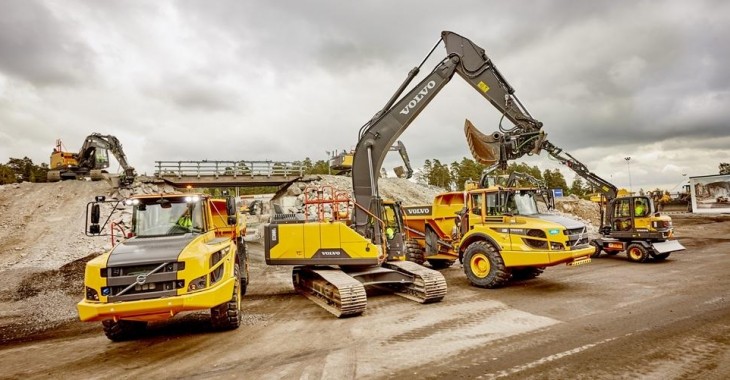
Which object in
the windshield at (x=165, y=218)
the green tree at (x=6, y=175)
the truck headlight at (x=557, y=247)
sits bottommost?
the truck headlight at (x=557, y=247)

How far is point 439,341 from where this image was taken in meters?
6.01

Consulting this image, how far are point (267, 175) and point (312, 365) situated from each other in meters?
25.0

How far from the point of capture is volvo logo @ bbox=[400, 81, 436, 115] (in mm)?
10375

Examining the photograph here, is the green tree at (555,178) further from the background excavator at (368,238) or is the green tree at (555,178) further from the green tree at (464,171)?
the background excavator at (368,238)

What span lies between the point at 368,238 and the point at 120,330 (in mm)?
5112

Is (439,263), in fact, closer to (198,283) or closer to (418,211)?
(418,211)

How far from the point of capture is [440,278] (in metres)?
8.55

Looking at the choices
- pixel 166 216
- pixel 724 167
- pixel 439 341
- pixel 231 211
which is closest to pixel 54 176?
pixel 166 216

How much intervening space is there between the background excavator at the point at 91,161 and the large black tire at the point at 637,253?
1088 inches

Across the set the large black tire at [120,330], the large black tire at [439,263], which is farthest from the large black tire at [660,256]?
the large black tire at [120,330]

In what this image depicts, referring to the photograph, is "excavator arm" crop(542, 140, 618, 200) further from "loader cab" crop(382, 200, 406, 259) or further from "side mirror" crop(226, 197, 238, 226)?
"side mirror" crop(226, 197, 238, 226)

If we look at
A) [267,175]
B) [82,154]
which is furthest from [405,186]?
[82,154]

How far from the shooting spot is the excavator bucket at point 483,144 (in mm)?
11922

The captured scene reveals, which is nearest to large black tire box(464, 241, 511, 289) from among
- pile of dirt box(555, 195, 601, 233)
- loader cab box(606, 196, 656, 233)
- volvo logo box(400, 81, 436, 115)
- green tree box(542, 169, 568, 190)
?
volvo logo box(400, 81, 436, 115)
